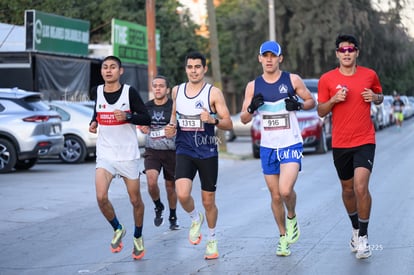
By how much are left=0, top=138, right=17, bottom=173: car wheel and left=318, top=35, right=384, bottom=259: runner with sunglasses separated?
10.9 meters

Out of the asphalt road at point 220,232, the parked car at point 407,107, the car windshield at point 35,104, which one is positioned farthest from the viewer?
the parked car at point 407,107

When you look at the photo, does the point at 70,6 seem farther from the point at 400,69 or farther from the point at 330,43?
the point at 400,69

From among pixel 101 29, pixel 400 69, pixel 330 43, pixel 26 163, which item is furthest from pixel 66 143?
pixel 400 69

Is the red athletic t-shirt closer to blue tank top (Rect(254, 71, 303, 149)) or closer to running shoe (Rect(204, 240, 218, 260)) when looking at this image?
blue tank top (Rect(254, 71, 303, 149))

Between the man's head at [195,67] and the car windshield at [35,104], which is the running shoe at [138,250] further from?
the car windshield at [35,104]

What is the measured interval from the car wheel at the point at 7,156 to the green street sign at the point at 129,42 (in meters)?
12.9

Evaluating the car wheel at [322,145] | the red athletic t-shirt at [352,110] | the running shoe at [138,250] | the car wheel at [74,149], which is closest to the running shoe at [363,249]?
the red athletic t-shirt at [352,110]

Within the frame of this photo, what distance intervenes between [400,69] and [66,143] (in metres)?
41.1

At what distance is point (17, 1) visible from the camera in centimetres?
3175

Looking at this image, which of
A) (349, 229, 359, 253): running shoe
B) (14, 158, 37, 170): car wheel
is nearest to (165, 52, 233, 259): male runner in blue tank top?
(349, 229, 359, 253): running shoe

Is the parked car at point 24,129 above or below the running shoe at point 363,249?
above

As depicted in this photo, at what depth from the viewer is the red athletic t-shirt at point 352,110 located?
328 inches

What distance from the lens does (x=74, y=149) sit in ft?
70.5

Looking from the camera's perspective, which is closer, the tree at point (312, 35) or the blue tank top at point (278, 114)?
the blue tank top at point (278, 114)
